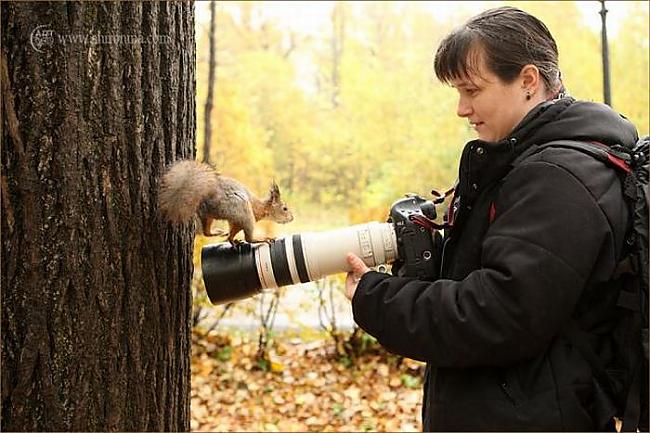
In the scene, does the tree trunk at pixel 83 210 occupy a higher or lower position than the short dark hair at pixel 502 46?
lower

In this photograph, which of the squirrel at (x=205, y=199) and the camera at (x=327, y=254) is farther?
the squirrel at (x=205, y=199)

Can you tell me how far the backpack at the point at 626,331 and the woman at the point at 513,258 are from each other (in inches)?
0.6

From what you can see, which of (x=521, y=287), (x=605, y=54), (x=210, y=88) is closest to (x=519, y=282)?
(x=521, y=287)

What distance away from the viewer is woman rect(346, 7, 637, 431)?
1153 millimetres

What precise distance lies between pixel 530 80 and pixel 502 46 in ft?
0.27

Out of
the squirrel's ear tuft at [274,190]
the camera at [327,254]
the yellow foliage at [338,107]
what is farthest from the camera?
the yellow foliage at [338,107]

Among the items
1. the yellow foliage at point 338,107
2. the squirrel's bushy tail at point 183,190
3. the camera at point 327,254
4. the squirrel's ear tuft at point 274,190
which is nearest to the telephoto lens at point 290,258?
the camera at point 327,254

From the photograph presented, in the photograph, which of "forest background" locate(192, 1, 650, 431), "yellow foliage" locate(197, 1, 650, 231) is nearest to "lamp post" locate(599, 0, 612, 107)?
"forest background" locate(192, 1, 650, 431)

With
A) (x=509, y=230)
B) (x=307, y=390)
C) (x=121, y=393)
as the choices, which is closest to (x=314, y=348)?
(x=307, y=390)

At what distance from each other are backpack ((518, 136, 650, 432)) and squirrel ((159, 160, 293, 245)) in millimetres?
643

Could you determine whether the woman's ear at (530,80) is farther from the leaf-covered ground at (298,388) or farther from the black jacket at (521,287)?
the leaf-covered ground at (298,388)

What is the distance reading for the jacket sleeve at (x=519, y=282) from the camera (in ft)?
3.76

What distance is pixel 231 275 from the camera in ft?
4.96

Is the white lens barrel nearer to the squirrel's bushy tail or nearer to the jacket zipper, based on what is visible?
the squirrel's bushy tail
